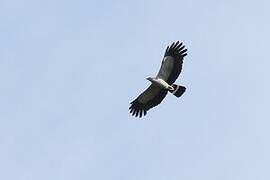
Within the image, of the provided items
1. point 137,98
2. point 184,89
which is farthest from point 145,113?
point 184,89

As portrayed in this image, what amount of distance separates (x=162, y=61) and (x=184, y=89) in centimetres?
322

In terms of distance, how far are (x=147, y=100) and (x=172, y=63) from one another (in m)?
4.02

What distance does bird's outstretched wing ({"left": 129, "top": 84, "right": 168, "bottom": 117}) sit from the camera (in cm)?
5972

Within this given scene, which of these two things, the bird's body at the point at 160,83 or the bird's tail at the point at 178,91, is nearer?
the bird's tail at the point at 178,91

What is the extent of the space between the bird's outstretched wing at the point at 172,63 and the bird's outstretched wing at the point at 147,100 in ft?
3.80

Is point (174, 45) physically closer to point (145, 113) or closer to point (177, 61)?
point (177, 61)

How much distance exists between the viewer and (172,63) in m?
58.8

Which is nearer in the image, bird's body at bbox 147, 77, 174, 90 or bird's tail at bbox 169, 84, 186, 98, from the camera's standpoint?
bird's tail at bbox 169, 84, 186, 98

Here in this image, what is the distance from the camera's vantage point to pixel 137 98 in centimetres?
6144

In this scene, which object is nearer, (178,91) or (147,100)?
(178,91)

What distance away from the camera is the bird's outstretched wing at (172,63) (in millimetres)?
58594

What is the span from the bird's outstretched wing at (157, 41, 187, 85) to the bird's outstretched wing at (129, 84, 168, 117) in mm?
1159

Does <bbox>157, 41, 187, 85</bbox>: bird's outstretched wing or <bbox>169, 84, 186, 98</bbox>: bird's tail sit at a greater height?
<bbox>157, 41, 187, 85</bbox>: bird's outstretched wing

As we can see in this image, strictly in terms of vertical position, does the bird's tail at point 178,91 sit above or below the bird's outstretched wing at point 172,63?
below
